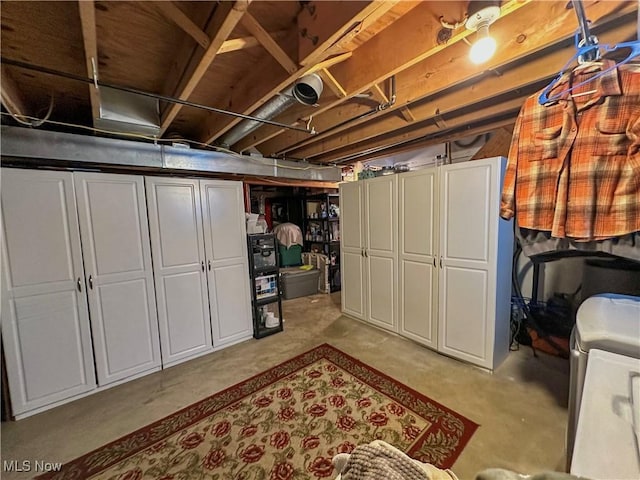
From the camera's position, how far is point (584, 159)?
1.30 metres

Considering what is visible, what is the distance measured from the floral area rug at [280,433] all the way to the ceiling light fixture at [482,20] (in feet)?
7.33

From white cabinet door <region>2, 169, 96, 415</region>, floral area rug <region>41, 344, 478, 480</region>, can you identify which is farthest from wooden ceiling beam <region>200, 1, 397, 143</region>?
floral area rug <region>41, 344, 478, 480</region>

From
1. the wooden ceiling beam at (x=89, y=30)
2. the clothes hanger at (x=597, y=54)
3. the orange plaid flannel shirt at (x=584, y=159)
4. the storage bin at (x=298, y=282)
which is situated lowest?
the storage bin at (x=298, y=282)

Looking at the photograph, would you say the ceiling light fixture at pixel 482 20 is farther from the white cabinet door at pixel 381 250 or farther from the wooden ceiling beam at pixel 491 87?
the white cabinet door at pixel 381 250

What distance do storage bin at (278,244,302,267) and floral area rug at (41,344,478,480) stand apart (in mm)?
2958

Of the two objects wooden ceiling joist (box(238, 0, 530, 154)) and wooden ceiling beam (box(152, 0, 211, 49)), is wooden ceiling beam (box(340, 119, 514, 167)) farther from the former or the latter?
wooden ceiling beam (box(152, 0, 211, 49))

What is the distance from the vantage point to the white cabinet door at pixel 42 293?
2.00m

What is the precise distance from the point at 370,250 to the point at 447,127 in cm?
162

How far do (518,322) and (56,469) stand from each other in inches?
161

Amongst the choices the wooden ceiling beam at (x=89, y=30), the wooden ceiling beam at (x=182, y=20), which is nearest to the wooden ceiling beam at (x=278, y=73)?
the wooden ceiling beam at (x=182, y=20)

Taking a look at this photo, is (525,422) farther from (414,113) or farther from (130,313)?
(130,313)

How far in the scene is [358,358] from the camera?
277 cm

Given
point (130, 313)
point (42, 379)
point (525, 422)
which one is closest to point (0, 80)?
point (130, 313)

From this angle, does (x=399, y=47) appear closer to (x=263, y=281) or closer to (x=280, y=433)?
(x=280, y=433)
